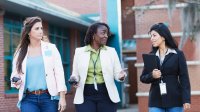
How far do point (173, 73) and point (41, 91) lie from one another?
1631 millimetres

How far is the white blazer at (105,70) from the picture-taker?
6164mm

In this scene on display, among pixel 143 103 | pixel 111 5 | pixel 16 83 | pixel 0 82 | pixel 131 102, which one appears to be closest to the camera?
pixel 16 83

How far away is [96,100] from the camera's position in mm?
6195

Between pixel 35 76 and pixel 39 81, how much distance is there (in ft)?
0.26

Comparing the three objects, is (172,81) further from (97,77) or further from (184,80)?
(97,77)

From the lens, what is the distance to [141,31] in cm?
Result: 1309

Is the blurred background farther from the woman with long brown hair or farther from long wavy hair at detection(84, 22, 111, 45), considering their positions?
the woman with long brown hair

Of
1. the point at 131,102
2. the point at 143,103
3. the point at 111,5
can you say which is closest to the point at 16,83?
the point at 143,103

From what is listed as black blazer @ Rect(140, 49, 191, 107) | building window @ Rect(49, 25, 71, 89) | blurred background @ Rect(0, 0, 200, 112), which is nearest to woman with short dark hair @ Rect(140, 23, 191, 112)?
black blazer @ Rect(140, 49, 191, 107)

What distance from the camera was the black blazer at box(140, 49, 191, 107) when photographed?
6.08 meters

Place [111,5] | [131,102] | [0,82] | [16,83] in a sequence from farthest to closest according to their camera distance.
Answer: [131,102]
[111,5]
[0,82]
[16,83]

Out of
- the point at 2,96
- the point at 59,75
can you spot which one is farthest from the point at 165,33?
the point at 2,96

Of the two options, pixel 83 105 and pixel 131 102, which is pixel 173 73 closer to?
pixel 83 105

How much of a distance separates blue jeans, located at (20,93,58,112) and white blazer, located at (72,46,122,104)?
1.81ft
